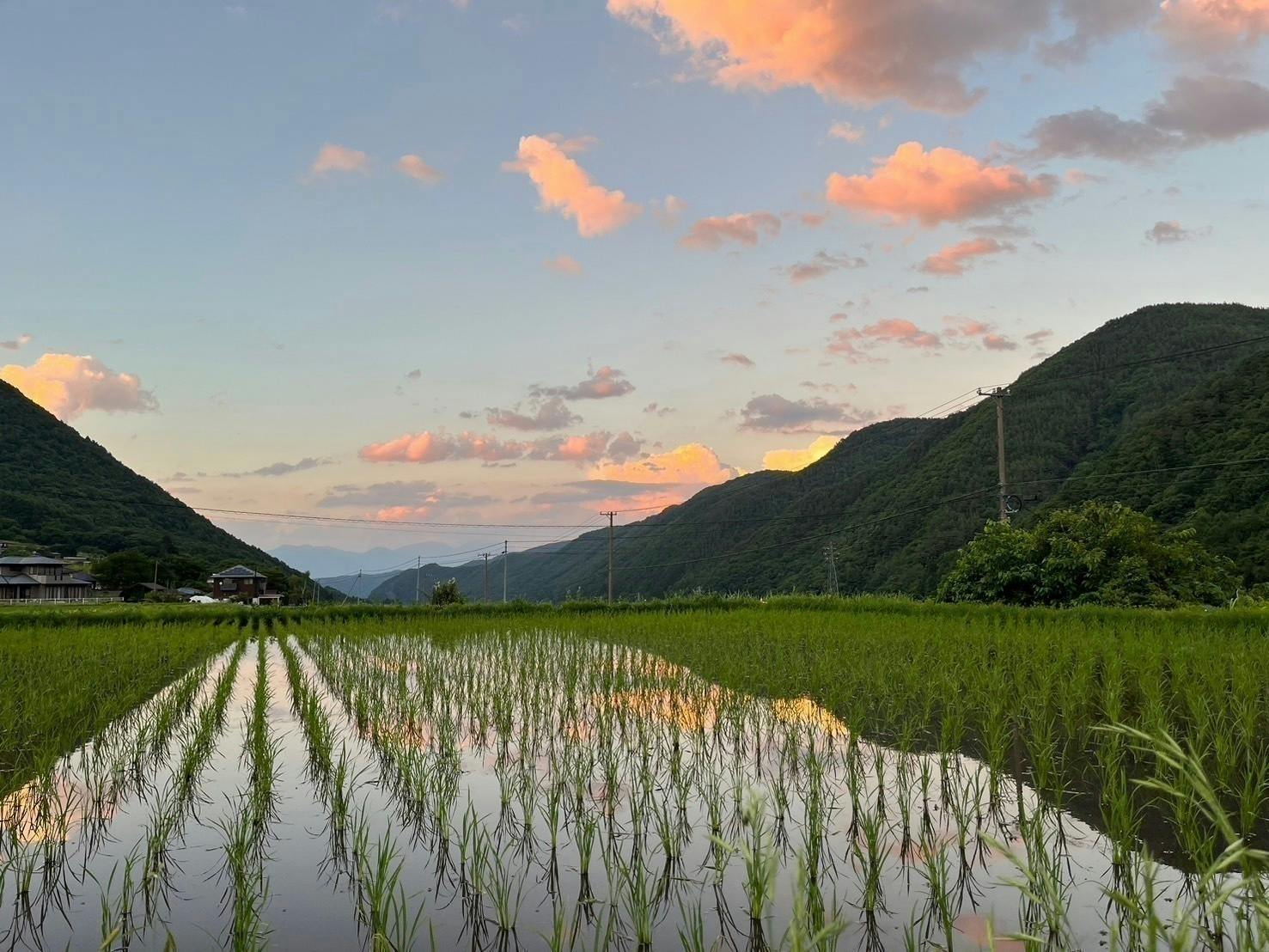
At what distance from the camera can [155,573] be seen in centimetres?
6003

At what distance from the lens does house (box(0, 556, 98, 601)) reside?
58156mm

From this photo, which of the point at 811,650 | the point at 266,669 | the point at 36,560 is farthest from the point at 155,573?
the point at 811,650

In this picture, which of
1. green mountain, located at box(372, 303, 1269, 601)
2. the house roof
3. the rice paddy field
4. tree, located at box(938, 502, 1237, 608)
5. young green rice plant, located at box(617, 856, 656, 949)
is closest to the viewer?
young green rice plant, located at box(617, 856, 656, 949)

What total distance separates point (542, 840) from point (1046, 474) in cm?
6097

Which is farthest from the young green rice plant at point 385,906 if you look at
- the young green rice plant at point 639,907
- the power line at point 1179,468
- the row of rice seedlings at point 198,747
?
the power line at point 1179,468

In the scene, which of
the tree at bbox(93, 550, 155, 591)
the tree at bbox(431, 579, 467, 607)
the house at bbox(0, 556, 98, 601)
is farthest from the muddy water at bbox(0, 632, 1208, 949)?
the house at bbox(0, 556, 98, 601)

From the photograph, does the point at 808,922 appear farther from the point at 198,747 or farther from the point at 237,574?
the point at 237,574

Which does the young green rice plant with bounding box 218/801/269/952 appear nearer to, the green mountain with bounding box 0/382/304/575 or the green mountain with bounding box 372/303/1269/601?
the green mountain with bounding box 372/303/1269/601

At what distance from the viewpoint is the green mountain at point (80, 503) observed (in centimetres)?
7075

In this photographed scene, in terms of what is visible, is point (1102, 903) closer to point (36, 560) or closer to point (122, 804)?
point (122, 804)

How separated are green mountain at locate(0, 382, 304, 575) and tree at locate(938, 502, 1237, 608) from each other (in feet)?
209

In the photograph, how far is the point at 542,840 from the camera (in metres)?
4.91

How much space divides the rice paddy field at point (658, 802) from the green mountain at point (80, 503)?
6670 cm

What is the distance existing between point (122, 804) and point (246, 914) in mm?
2939
